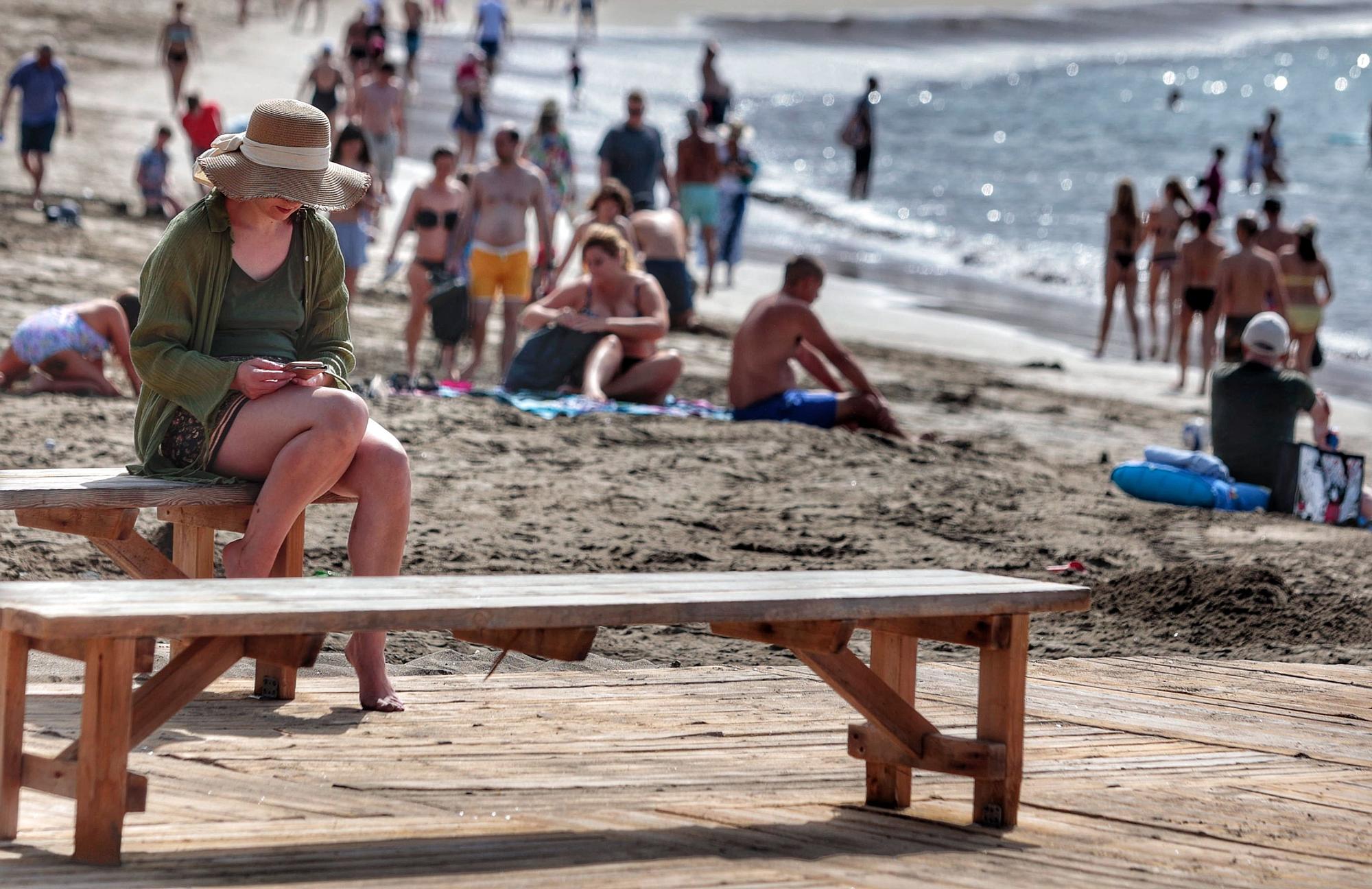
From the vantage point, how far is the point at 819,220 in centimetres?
2603

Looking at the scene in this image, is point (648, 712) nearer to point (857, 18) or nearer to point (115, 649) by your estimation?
point (115, 649)

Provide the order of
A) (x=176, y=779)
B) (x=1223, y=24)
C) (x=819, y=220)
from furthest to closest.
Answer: (x=1223, y=24) → (x=819, y=220) → (x=176, y=779)

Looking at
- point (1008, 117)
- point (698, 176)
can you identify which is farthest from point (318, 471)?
point (1008, 117)

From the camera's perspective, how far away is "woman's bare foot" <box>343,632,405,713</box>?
3936 mm

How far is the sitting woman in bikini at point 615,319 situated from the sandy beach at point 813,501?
74cm

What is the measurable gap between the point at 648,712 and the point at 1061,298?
17748 millimetres

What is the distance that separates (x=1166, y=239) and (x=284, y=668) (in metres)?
13.3

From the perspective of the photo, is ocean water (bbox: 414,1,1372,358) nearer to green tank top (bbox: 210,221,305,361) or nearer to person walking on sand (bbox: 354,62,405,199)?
person walking on sand (bbox: 354,62,405,199)

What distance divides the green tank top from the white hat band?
18 cm

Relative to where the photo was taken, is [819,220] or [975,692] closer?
[975,692]

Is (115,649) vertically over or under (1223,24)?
→ under

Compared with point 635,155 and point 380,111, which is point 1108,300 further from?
point 380,111

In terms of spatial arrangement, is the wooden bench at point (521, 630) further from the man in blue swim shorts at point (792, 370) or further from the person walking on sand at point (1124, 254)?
the person walking on sand at point (1124, 254)

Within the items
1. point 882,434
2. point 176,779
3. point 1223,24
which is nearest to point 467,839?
point 176,779
